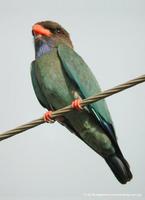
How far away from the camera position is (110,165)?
6.62 m

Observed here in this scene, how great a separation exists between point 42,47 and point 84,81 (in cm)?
69

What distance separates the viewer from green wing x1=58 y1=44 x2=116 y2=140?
6.58 m

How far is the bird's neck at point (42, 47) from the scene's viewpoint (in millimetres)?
7070

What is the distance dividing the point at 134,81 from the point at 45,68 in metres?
2.35

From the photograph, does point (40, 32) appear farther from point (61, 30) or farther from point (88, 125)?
point (88, 125)

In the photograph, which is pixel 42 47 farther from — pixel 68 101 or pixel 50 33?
pixel 68 101

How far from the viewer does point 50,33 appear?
736 centimetres

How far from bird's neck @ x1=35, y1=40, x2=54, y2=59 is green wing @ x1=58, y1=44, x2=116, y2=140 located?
0.13 metres

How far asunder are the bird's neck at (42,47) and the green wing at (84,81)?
0.13m

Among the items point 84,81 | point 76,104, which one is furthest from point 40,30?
point 76,104

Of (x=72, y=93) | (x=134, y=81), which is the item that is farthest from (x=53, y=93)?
(x=134, y=81)

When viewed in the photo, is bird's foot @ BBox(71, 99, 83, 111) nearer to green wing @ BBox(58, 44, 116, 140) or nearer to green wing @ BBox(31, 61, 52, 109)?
green wing @ BBox(58, 44, 116, 140)

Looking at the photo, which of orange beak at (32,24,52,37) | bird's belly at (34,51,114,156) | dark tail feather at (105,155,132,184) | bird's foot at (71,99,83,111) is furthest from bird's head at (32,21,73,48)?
dark tail feather at (105,155,132,184)

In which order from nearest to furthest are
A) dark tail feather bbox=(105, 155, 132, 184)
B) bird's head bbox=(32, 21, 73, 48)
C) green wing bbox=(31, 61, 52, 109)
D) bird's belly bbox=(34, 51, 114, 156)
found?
dark tail feather bbox=(105, 155, 132, 184)
bird's belly bbox=(34, 51, 114, 156)
green wing bbox=(31, 61, 52, 109)
bird's head bbox=(32, 21, 73, 48)
